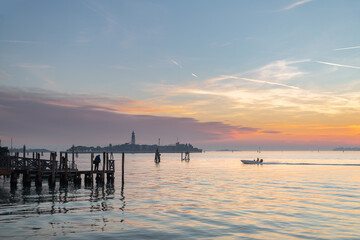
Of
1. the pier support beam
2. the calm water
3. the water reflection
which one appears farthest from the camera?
the pier support beam

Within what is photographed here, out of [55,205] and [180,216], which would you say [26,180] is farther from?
[180,216]

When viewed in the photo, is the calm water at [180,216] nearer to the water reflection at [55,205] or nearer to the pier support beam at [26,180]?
the water reflection at [55,205]

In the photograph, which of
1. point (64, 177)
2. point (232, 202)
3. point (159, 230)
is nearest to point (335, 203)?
point (232, 202)

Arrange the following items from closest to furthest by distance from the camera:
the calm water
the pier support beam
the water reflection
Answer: the calm water
the water reflection
the pier support beam

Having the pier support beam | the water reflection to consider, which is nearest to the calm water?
the water reflection

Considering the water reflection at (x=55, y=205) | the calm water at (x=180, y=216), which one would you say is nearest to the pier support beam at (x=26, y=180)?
the water reflection at (x=55, y=205)

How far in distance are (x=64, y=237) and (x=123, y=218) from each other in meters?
5.03

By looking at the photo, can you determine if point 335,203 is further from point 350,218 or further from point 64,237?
point 64,237

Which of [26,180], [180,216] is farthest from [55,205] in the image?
[26,180]

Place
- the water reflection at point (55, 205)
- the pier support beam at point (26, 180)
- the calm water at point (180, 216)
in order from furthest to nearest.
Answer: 1. the pier support beam at point (26, 180)
2. the water reflection at point (55, 205)
3. the calm water at point (180, 216)

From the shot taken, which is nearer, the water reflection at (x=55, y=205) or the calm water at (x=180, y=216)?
the calm water at (x=180, y=216)

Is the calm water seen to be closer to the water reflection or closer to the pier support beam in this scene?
the water reflection

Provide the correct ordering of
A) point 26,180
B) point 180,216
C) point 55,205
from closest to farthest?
point 180,216
point 55,205
point 26,180

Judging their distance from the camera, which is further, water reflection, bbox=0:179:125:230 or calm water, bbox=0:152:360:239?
water reflection, bbox=0:179:125:230
